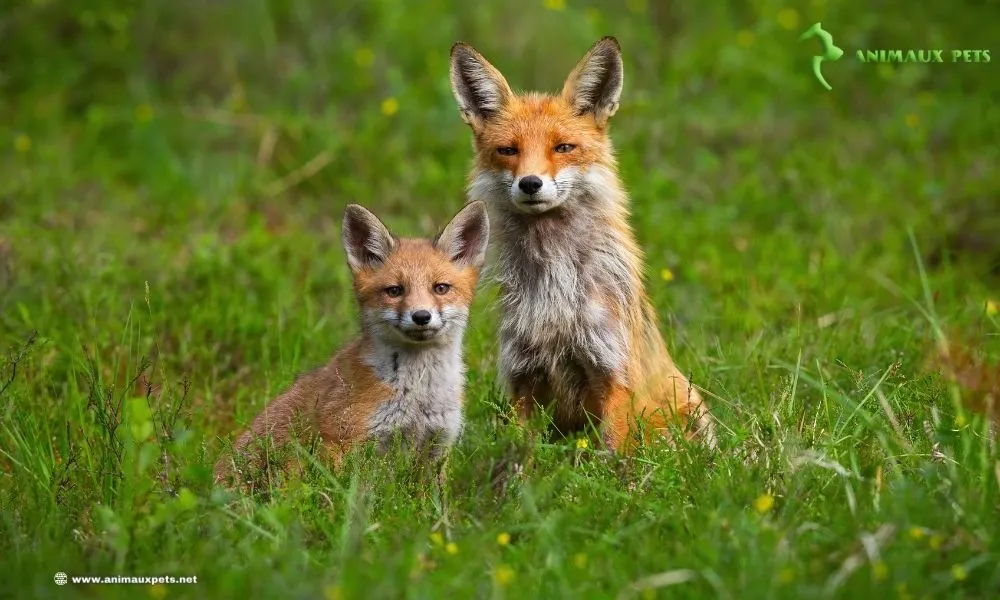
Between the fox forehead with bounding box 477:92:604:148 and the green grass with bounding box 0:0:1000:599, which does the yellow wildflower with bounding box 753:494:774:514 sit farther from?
the fox forehead with bounding box 477:92:604:148

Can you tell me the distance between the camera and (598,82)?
5391 mm

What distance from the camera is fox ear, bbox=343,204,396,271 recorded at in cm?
495

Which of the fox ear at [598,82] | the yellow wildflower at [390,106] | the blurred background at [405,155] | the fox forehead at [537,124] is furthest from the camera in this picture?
the yellow wildflower at [390,106]

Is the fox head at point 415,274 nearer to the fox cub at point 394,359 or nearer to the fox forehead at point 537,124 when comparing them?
the fox cub at point 394,359

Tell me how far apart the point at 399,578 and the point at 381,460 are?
43.6 inches

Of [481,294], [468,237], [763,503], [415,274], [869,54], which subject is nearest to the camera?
[763,503]

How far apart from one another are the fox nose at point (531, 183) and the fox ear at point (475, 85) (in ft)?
1.98

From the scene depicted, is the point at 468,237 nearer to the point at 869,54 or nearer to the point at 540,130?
the point at 540,130

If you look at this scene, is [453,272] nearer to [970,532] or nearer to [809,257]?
[970,532]

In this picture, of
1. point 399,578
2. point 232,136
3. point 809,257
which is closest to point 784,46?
point 809,257

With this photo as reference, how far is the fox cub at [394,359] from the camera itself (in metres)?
4.65

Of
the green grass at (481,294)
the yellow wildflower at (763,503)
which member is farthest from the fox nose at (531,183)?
the yellow wildflower at (763,503)

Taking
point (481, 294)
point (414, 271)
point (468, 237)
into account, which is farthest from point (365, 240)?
point (481, 294)

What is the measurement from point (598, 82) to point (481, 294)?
3.93 ft
